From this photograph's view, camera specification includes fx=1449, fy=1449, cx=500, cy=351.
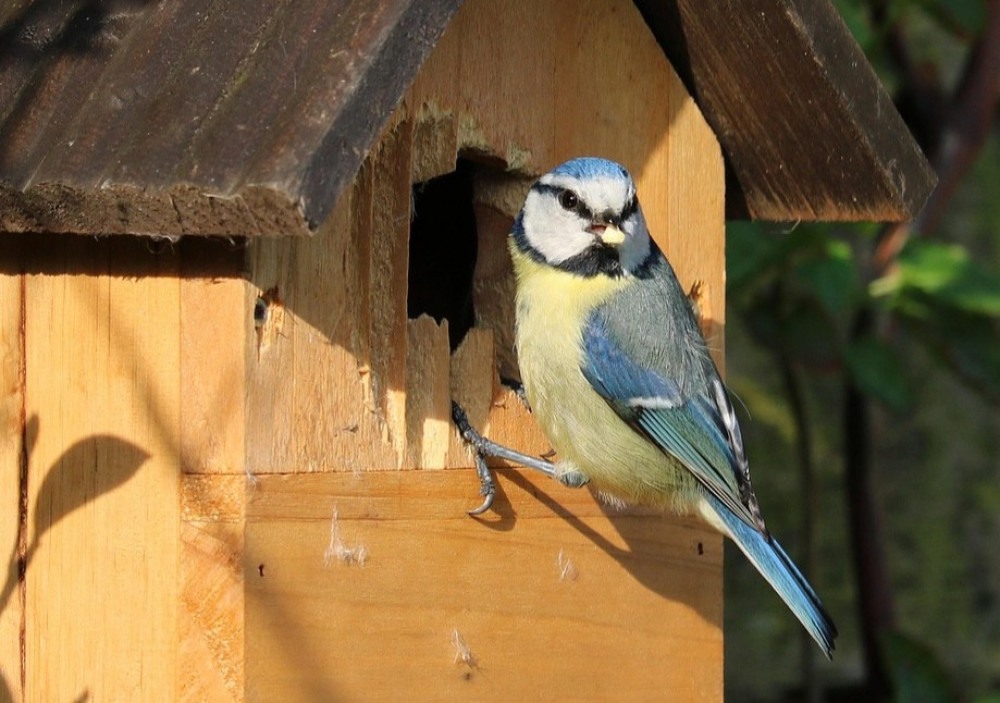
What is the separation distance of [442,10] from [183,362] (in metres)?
0.55

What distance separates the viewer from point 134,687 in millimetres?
1894

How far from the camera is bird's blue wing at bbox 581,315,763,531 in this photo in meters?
2.39

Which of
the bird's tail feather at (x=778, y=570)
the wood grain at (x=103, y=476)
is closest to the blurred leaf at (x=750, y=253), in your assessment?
the bird's tail feather at (x=778, y=570)

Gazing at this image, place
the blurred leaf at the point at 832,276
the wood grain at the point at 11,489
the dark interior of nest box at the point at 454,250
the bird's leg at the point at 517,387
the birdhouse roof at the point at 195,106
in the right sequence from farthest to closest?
the blurred leaf at the point at 832,276 < the dark interior of nest box at the point at 454,250 < the bird's leg at the point at 517,387 < the wood grain at the point at 11,489 < the birdhouse roof at the point at 195,106

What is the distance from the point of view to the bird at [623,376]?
237 cm

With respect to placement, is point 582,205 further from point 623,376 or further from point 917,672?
point 917,672

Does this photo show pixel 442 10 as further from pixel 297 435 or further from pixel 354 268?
pixel 297 435

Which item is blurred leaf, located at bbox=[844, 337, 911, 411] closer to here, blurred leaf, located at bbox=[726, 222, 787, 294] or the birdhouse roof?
blurred leaf, located at bbox=[726, 222, 787, 294]

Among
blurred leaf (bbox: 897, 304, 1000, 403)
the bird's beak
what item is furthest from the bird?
blurred leaf (bbox: 897, 304, 1000, 403)

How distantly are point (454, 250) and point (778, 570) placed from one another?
82 cm

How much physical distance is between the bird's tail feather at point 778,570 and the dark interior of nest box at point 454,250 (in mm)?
538

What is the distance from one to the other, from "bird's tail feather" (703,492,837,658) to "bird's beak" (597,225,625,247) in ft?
1.56

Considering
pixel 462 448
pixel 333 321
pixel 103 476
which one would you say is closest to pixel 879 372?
pixel 462 448

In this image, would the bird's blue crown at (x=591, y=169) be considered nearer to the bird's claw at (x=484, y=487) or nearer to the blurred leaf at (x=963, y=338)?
the bird's claw at (x=484, y=487)
